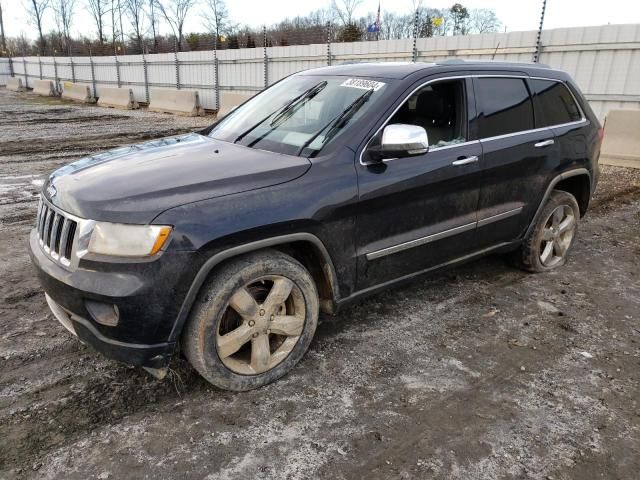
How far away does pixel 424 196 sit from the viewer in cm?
341

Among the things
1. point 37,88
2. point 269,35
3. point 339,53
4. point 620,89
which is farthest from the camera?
point 37,88

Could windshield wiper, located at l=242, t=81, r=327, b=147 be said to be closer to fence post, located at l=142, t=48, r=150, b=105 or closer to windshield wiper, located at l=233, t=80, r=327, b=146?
windshield wiper, located at l=233, t=80, r=327, b=146

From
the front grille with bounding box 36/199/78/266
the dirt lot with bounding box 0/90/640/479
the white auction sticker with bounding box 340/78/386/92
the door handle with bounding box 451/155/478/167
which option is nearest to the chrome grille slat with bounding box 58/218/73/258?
the front grille with bounding box 36/199/78/266

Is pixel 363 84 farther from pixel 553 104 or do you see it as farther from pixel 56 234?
pixel 56 234

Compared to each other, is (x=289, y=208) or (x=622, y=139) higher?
(x=289, y=208)

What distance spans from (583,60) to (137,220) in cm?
1096

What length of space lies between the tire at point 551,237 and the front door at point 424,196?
0.94 metres

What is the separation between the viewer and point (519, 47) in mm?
11492

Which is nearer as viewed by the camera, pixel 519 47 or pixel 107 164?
pixel 107 164

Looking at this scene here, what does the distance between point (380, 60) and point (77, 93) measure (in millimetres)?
22117

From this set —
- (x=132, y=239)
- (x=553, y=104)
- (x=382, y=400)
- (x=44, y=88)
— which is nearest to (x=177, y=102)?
(x=44, y=88)

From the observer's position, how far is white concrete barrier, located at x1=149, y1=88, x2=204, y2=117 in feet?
63.7

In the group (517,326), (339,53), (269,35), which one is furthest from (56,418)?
(269,35)

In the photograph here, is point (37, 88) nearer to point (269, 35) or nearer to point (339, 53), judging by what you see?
point (269, 35)
